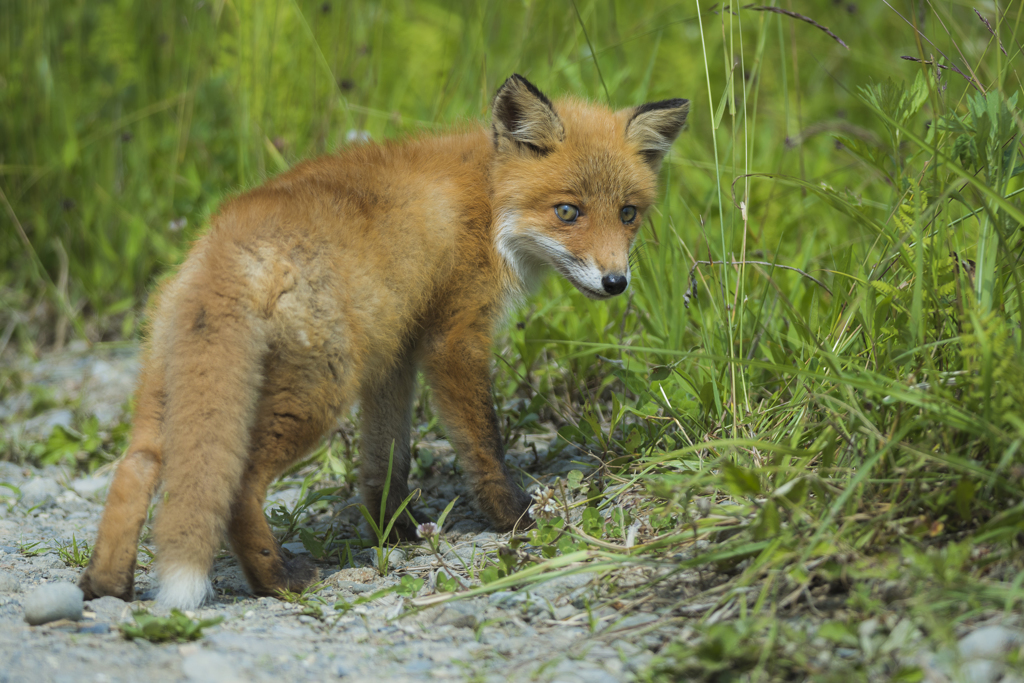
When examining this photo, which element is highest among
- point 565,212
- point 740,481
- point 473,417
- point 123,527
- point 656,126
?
point 656,126

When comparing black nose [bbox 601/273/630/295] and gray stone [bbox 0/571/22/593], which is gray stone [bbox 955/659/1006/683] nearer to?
black nose [bbox 601/273/630/295]

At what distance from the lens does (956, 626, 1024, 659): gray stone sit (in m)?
1.85

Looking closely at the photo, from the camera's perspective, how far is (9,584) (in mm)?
2812

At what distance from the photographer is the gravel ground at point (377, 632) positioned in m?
2.04

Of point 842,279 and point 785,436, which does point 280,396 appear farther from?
point 842,279

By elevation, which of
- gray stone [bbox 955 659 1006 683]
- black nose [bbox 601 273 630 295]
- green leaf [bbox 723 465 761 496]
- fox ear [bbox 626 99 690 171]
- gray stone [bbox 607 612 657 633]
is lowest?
gray stone [bbox 607 612 657 633]

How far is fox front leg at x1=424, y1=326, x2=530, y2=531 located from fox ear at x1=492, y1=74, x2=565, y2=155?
0.99 m

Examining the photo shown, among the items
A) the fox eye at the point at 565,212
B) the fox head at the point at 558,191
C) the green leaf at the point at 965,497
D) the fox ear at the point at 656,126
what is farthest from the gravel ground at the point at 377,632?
the fox ear at the point at 656,126

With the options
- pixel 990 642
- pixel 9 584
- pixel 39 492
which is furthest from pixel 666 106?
pixel 39 492

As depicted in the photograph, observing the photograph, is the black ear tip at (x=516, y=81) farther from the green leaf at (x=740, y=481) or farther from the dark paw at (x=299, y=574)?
the dark paw at (x=299, y=574)

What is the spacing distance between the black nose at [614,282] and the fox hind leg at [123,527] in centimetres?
190

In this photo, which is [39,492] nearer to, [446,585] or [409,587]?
[409,587]

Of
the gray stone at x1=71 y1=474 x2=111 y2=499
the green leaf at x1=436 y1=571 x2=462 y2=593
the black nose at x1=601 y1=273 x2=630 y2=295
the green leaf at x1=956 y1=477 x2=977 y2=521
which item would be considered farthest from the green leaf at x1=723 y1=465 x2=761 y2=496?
the gray stone at x1=71 y1=474 x2=111 y2=499

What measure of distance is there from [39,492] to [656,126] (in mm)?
3536
